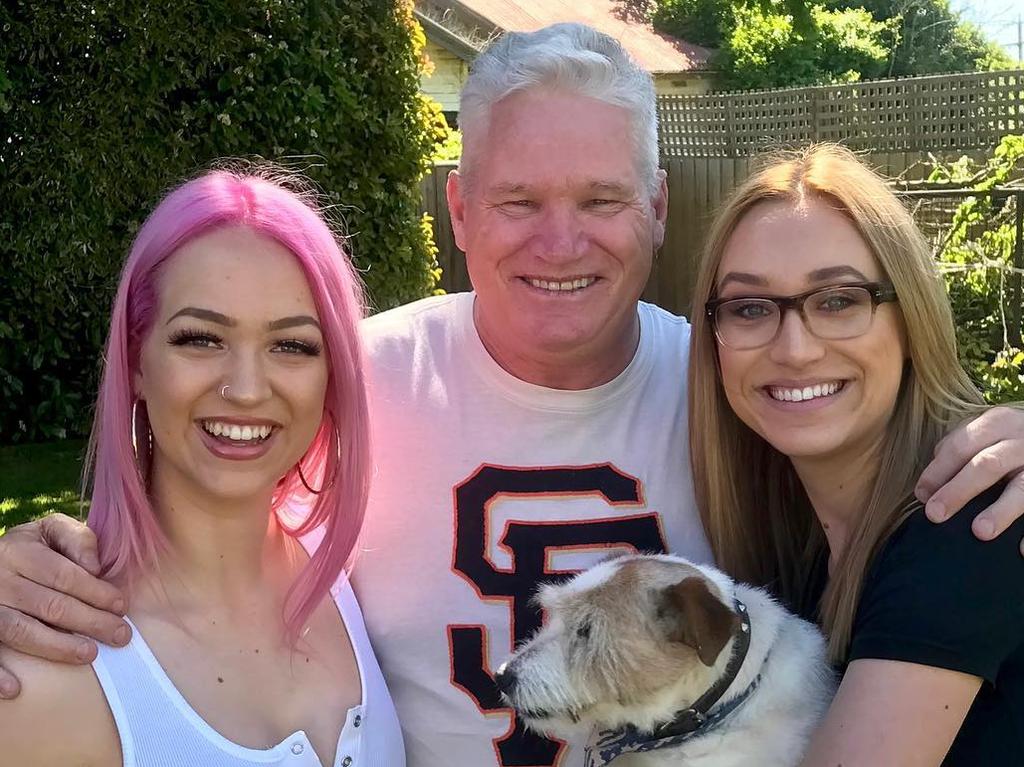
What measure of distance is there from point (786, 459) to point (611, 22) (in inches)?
1274

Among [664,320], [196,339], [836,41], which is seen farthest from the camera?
[836,41]

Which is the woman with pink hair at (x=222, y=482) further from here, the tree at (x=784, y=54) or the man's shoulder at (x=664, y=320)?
the tree at (x=784, y=54)

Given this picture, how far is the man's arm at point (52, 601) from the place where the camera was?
1.97 m

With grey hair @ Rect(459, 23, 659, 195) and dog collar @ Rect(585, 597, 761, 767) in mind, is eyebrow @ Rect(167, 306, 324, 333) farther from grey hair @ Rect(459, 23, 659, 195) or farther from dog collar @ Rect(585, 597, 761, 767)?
dog collar @ Rect(585, 597, 761, 767)

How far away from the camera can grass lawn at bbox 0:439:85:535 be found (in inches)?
273

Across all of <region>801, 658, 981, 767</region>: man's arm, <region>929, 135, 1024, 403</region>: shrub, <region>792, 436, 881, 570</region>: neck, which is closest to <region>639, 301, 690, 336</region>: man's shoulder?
<region>792, 436, 881, 570</region>: neck

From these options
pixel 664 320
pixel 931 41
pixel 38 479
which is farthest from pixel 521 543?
pixel 931 41

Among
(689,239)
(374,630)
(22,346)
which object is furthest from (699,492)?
(689,239)

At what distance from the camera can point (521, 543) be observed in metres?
2.81

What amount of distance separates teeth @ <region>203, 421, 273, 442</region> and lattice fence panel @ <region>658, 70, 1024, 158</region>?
10.4m

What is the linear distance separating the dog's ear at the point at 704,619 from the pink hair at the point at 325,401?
35.6 inches

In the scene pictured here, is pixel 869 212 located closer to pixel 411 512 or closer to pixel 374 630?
pixel 411 512

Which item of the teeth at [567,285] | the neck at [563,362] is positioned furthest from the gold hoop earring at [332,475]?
the teeth at [567,285]

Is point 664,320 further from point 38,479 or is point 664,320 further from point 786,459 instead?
point 38,479
